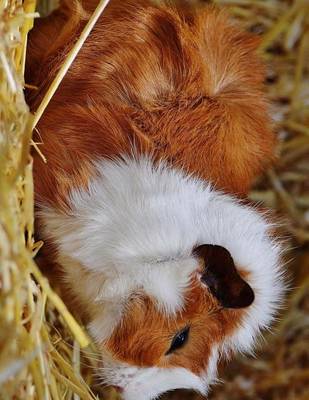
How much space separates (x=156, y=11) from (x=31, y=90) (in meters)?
0.54

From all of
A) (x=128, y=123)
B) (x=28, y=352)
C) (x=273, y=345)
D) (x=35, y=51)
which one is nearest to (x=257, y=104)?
(x=128, y=123)

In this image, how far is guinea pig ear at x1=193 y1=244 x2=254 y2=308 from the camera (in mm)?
2221

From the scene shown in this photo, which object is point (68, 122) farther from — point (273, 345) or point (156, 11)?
point (273, 345)

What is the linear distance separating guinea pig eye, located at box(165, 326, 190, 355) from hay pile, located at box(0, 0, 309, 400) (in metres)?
0.32

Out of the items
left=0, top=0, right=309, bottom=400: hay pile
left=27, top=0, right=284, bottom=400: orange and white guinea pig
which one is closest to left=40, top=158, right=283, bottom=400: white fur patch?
left=27, top=0, right=284, bottom=400: orange and white guinea pig

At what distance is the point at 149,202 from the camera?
7.82ft

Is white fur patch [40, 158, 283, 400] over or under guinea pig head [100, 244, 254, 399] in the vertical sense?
over

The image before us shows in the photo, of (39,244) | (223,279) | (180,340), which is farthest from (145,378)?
(39,244)

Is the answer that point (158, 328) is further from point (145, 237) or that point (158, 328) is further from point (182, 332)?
point (145, 237)

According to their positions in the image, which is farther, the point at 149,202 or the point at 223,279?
the point at 149,202

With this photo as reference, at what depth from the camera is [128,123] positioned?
243 centimetres

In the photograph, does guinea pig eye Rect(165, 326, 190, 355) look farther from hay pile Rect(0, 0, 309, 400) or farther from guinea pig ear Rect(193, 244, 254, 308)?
hay pile Rect(0, 0, 309, 400)

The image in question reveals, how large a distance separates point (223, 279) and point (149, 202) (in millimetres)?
360

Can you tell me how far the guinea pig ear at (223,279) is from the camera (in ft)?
7.29
